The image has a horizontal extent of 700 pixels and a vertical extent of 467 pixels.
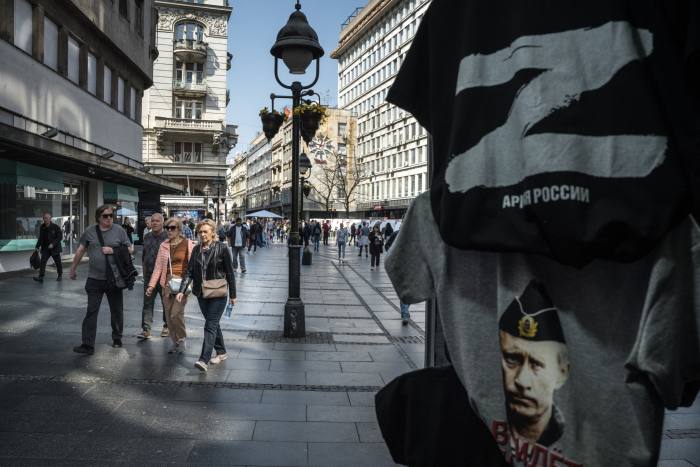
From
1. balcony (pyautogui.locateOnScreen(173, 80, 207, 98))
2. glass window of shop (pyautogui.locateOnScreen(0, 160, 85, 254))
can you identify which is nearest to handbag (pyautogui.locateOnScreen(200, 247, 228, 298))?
glass window of shop (pyautogui.locateOnScreen(0, 160, 85, 254))

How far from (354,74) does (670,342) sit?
86.7 meters

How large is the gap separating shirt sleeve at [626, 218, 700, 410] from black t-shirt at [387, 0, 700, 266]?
65 millimetres

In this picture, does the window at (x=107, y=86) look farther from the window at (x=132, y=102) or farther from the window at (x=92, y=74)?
the window at (x=132, y=102)

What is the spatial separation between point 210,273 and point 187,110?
156 ft

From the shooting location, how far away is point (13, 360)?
6926mm

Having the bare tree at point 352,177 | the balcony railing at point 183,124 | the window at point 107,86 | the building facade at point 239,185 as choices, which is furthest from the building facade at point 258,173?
the window at point 107,86

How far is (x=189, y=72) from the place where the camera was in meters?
51.9

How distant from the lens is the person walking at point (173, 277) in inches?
300

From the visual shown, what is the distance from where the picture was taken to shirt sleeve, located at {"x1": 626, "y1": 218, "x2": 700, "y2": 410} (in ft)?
4.06

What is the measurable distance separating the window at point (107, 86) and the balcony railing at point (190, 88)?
24758mm

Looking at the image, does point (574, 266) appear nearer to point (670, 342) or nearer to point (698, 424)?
point (670, 342)

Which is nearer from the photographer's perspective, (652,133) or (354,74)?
(652,133)

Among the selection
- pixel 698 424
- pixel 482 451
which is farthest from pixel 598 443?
pixel 698 424

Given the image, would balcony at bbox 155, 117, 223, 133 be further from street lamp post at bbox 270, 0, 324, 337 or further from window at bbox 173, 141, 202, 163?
street lamp post at bbox 270, 0, 324, 337
